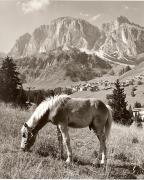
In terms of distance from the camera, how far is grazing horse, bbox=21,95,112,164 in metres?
9.65

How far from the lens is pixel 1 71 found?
1777 inches

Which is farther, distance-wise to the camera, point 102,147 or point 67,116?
point 102,147

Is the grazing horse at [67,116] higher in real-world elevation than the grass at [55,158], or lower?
higher

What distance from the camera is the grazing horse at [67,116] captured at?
31.7 ft

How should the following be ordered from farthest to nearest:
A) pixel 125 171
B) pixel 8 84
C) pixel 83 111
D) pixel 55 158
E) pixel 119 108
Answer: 1. pixel 119 108
2. pixel 8 84
3. pixel 83 111
4. pixel 55 158
5. pixel 125 171

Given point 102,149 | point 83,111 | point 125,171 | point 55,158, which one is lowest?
point 125,171

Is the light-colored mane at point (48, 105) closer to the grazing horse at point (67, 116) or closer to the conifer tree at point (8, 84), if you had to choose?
the grazing horse at point (67, 116)

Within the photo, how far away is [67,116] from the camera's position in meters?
9.65

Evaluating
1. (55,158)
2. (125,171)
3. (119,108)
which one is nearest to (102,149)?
(125,171)

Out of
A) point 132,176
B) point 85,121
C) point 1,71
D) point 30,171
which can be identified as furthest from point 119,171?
point 1,71

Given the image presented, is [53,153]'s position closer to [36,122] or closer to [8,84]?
[36,122]

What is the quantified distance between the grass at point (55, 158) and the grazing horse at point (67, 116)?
629 millimetres

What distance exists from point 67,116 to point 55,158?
4.83 feet

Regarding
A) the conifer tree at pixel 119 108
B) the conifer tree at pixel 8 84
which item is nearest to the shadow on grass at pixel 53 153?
the conifer tree at pixel 8 84
